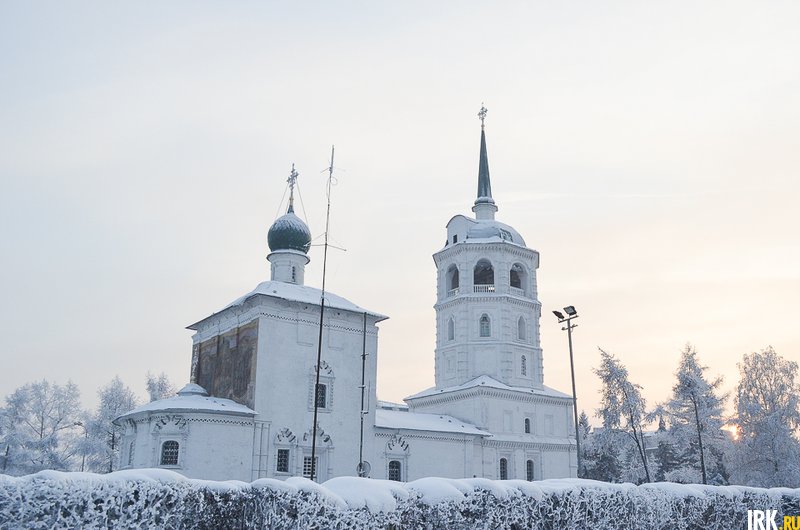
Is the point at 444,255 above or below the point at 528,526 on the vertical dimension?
above

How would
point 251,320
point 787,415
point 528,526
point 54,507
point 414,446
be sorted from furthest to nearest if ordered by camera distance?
point 787,415, point 414,446, point 251,320, point 528,526, point 54,507

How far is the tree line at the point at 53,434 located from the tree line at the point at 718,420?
29.1 m

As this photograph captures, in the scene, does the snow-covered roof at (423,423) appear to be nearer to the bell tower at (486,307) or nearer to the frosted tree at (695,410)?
the bell tower at (486,307)

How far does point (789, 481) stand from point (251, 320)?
27541 mm

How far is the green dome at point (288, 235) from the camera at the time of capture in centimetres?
3641

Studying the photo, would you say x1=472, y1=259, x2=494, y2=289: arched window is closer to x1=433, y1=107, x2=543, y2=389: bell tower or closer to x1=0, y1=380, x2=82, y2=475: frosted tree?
x1=433, y1=107, x2=543, y2=389: bell tower

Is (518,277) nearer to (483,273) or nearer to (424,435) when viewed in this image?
(483,273)

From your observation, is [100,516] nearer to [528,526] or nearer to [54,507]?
[54,507]

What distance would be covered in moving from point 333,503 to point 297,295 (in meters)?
22.4

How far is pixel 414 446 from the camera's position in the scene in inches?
1372

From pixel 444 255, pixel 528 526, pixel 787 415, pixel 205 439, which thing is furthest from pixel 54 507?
pixel 787 415

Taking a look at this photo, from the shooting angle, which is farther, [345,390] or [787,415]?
[787,415]

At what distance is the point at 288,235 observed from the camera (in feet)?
120

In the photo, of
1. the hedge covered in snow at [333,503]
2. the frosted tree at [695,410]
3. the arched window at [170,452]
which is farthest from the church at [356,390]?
the hedge covered in snow at [333,503]
